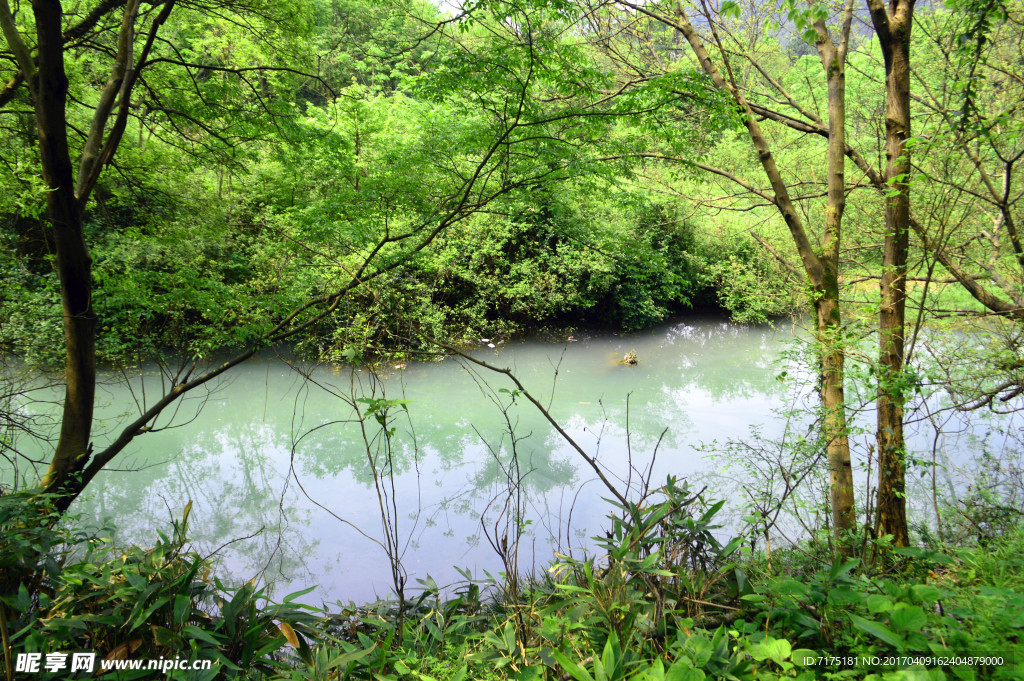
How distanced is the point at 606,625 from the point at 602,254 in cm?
327

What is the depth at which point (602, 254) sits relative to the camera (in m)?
4.52

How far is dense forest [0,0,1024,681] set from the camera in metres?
1.66

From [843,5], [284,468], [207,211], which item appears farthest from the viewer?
[207,211]

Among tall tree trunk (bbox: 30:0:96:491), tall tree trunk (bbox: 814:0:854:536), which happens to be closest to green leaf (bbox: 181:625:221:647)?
tall tree trunk (bbox: 30:0:96:491)

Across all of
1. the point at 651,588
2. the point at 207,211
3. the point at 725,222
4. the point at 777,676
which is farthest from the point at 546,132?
the point at 725,222

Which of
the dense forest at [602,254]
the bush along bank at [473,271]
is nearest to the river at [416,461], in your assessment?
the dense forest at [602,254]

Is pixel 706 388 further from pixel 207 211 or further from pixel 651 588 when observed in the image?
pixel 207 211

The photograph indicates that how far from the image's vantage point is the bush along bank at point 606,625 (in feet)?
4.36

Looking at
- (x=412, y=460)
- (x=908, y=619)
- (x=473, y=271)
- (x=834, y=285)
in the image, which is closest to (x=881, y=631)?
(x=908, y=619)

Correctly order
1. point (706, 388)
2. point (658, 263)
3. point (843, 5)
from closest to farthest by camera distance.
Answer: point (843, 5), point (658, 263), point (706, 388)

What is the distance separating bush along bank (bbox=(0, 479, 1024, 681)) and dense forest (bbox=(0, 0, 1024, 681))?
0.5 inches

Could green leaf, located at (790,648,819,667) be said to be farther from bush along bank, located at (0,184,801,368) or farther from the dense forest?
bush along bank, located at (0,184,801,368)

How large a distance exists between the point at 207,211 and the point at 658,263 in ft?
21.9

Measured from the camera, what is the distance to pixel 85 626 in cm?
168
